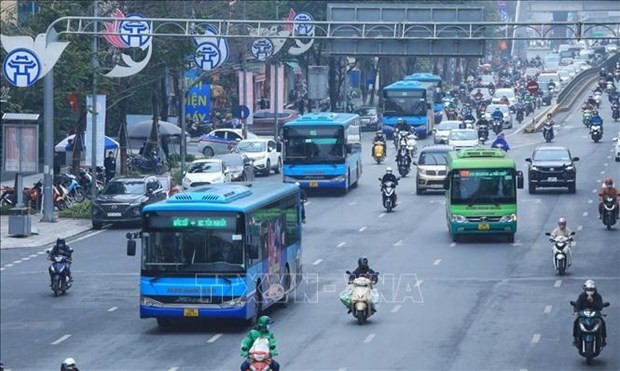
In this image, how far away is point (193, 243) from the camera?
29938mm

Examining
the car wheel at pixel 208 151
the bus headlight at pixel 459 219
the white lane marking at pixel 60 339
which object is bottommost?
the white lane marking at pixel 60 339

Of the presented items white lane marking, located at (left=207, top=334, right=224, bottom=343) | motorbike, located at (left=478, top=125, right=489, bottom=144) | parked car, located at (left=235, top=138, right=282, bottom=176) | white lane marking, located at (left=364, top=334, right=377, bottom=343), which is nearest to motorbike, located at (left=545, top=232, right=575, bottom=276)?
white lane marking, located at (left=364, top=334, right=377, bottom=343)

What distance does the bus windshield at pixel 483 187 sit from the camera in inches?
1720

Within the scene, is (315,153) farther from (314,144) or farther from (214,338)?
(214,338)

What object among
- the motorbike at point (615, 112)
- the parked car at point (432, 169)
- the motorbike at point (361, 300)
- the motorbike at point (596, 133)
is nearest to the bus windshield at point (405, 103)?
the motorbike at point (596, 133)

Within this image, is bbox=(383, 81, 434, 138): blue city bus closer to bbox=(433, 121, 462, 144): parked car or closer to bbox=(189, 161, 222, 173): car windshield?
bbox=(433, 121, 462, 144): parked car

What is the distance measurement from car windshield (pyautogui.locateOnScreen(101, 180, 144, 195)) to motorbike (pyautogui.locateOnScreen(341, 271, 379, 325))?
1895 centimetres

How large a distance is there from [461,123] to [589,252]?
3995cm

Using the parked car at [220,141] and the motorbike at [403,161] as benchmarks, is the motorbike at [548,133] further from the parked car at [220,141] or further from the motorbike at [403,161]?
the motorbike at [403,161]

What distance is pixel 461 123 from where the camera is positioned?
269 ft

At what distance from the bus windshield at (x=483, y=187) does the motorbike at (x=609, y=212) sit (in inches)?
161

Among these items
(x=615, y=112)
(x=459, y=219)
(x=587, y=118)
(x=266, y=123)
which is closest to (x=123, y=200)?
(x=459, y=219)

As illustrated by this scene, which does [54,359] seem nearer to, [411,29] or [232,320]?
[232,320]

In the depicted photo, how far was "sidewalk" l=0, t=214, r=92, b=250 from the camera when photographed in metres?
45.6
